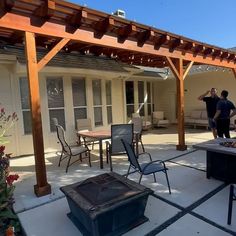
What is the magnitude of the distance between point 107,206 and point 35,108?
6.94 ft

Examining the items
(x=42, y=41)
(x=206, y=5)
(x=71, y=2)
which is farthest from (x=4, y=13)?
(x=206, y=5)

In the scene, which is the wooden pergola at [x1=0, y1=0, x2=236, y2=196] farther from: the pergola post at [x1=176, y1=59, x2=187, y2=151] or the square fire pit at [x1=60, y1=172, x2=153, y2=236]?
the square fire pit at [x1=60, y1=172, x2=153, y2=236]

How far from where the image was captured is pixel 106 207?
2418 millimetres

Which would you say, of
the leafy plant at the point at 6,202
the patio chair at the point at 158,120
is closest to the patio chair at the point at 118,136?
the leafy plant at the point at 6,202

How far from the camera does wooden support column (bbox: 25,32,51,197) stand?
11.5 feet

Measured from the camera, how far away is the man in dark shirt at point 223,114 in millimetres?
5976

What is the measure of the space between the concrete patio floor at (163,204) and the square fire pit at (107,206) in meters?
0.14

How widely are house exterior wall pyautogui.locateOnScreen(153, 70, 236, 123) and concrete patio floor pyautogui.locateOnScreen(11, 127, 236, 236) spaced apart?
7166 mm

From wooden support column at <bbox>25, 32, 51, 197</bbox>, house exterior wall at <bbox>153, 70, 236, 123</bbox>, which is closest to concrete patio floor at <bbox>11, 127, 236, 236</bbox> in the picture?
wooden support column at <bbox>25, 32, 51, 197</bbox>

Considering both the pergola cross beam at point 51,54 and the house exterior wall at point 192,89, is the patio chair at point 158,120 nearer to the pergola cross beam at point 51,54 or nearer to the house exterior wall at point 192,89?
the house exterior wall at point 192,89

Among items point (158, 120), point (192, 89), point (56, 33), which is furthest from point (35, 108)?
point (192, 89)

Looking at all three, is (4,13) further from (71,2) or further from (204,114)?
(204,114)

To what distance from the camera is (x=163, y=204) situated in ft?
10.9

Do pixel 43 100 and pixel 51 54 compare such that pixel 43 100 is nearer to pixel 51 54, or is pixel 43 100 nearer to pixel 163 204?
pixel 51 54
